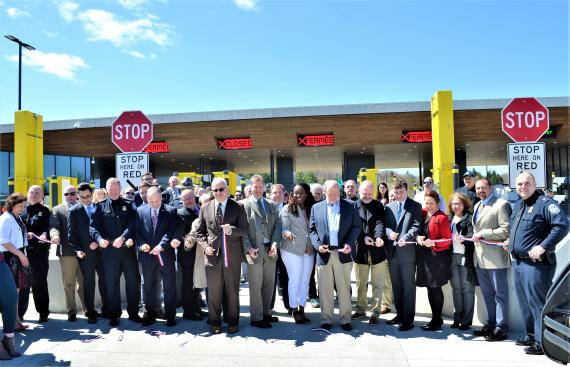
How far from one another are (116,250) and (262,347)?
2544 mm

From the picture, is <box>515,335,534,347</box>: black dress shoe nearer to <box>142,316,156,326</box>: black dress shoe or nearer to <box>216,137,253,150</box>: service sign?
<box>142,316,156,326</box>: black dress shoe

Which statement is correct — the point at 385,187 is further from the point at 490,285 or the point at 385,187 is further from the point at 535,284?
the point at 535,284

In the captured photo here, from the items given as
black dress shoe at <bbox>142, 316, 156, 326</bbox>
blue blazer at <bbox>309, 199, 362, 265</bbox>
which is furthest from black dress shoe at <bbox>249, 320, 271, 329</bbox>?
black dress shoe at <bbox>142, 316, 156, 326</bbox>

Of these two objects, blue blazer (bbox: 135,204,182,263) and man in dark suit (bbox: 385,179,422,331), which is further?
blue blazer (bbox: 135,204,182,263)

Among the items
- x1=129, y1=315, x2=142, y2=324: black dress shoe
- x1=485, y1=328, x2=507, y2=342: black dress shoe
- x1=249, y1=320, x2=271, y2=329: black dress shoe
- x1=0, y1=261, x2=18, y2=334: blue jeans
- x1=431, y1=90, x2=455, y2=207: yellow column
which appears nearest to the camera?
x1=0, y1=261, x2=18, y2=334: blue jeans

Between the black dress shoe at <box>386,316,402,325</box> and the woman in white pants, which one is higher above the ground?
the woman in white pants

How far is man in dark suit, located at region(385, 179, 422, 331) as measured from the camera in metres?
5.46

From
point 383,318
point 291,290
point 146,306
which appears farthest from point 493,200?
point 146,306

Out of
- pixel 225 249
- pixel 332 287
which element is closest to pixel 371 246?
pixel 332 287

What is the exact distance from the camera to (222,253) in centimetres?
552

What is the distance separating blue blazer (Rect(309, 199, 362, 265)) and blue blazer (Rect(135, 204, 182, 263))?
1977mm

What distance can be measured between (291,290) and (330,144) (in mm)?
14673

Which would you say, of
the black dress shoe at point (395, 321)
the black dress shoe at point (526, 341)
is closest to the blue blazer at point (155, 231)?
the black dress shoe at point (395, 321)

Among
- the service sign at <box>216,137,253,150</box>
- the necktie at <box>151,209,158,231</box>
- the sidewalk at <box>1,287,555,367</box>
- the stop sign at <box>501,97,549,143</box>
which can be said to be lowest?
the sidewalk at <box>1,287,555,367</box>
